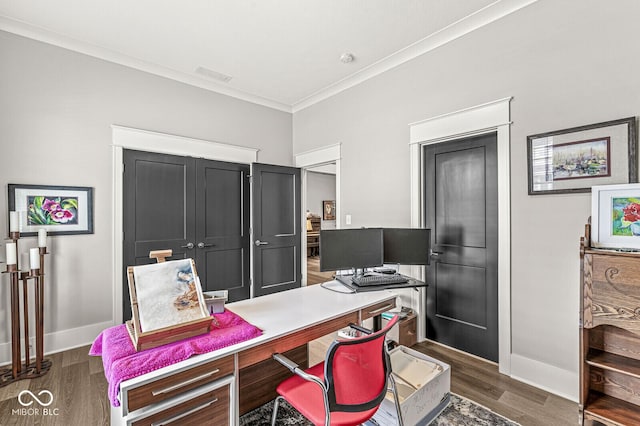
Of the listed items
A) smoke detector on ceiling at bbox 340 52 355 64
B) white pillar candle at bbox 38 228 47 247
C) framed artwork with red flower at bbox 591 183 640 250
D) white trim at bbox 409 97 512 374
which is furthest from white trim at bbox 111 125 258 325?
framed artwork with red flower at bbox 591 183 640 250

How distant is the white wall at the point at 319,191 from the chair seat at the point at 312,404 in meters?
7.46

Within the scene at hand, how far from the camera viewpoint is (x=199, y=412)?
51.2 inches

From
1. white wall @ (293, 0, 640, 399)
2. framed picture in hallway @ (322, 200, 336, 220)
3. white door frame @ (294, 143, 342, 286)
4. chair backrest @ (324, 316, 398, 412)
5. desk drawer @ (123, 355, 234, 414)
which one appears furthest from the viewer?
framed picture in hallway @ (322, 200, 336, 220)

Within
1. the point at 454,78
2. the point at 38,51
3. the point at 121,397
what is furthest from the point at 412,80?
the point at 38,51

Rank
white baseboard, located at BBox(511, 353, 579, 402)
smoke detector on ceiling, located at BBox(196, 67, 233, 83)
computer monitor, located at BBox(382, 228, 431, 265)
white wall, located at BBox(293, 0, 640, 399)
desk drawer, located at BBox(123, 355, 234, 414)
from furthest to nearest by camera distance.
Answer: smoke detector on ceiling, located at BBox(196, 67, 233, 83) → computer monitor, located at BBox(382, 228, 431, 265) → white baseboard, located at BBox(511, 353, 579, 402) → white wall, located at BBox(293, 0, 640, 399) → desk drawer, located at BBox(123, 355, 234, 414)

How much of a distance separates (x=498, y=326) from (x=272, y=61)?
356cm

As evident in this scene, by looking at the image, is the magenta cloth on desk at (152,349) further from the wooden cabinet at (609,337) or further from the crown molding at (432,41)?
the crown molding at (432,41)

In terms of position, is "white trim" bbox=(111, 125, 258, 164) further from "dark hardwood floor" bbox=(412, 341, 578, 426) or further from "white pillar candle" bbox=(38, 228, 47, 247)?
"dark hardwood floor" bbox=(412, 341, 578, 426)

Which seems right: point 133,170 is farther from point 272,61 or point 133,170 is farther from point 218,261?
point 272,61

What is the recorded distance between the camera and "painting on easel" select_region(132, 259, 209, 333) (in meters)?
1.33

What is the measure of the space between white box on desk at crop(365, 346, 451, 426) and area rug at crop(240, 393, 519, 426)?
2.4 inches

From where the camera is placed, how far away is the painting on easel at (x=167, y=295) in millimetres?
1333

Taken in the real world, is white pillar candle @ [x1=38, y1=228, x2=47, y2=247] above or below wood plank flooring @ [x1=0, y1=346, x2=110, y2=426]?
above

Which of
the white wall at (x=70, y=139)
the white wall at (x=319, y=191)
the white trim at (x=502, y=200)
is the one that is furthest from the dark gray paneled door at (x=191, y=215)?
the white wall at (x=319, y=191)
